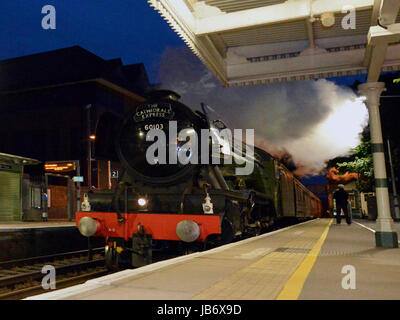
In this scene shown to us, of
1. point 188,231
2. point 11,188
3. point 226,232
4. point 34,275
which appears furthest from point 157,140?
point 11,188

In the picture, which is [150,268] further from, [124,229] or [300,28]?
[300,28]

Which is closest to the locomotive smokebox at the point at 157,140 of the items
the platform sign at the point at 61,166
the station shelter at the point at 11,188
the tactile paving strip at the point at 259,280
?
the tactile paving strip at the point at 259,280

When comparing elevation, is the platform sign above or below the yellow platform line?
above

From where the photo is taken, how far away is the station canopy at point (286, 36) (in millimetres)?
5395

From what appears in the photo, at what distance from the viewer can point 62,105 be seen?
28.7 m

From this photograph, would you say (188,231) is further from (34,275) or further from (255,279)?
(34,275)

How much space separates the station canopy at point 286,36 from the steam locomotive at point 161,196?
56.1 inches

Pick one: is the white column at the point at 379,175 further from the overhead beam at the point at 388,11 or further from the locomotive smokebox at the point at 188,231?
the locomotive smokebox at the point at 188,231

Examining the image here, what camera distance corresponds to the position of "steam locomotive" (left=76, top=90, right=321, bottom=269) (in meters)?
6.44

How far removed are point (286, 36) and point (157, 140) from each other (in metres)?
3.34

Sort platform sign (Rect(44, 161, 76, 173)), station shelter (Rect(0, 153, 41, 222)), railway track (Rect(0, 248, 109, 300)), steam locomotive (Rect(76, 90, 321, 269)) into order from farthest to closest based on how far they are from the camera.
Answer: platform sign (Rect(44, 161, 76, 173))
station shelter (Rect(0, 153, 41, 222))
steam locomotive (Rect(76, 90, 321, 269))
railway track (Rect(0, 248, 109, 300))

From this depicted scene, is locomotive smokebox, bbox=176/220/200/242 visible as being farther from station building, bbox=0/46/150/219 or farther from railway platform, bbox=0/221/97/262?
station building, bbox=0/46/150/219

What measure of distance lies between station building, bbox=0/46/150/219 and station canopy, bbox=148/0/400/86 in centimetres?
2036

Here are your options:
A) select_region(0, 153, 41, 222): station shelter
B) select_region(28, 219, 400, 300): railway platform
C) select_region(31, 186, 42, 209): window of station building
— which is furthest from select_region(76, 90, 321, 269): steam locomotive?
Result: select_region(31, 186, 42, 209): window of station building
